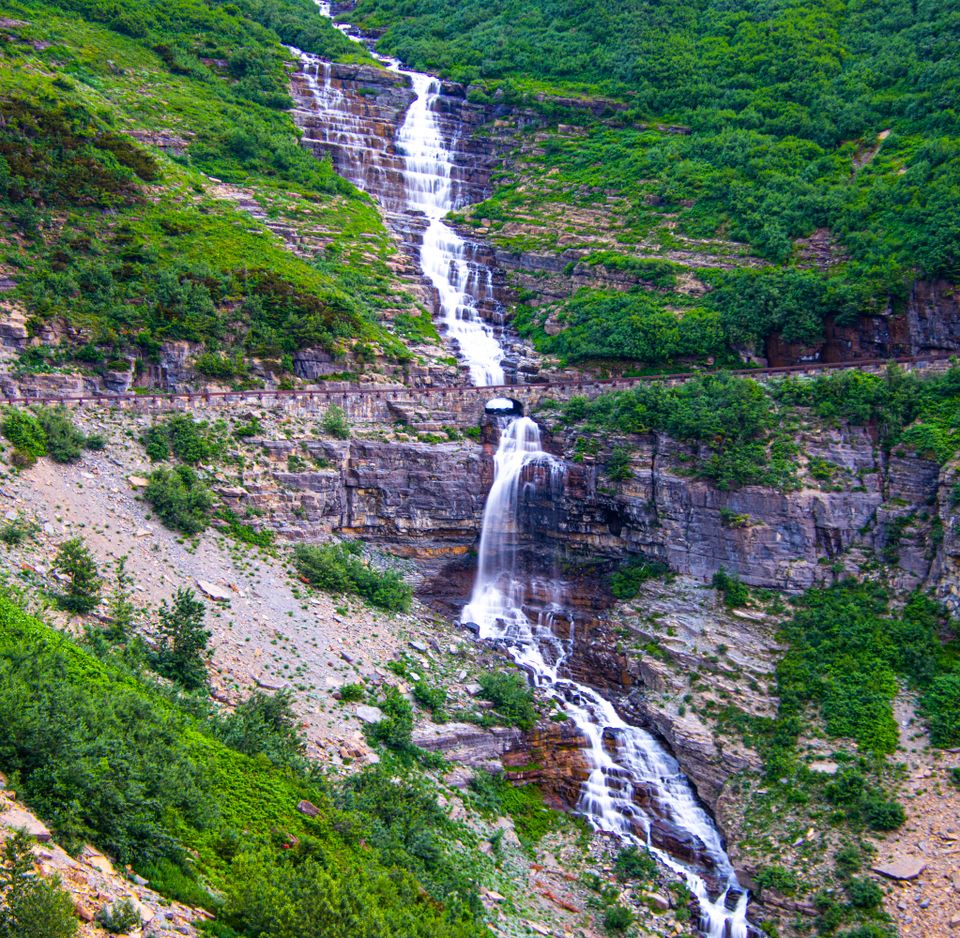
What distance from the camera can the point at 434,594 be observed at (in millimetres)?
43906

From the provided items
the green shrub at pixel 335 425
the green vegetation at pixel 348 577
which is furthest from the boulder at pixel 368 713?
the green shrub at pixel 335 425

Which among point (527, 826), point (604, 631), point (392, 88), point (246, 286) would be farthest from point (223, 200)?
point (527, 826)

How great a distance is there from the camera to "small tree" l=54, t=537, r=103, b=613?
96.4ft

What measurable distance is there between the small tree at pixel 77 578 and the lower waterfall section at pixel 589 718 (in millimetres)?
16851

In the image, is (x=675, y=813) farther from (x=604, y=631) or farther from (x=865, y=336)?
A: (x=865, y=336)

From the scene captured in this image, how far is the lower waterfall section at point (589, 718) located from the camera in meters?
32.6

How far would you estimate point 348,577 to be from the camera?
40.0m

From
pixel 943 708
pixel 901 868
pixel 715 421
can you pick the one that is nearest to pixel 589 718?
pixel 901 868

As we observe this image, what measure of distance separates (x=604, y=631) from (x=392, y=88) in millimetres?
51072

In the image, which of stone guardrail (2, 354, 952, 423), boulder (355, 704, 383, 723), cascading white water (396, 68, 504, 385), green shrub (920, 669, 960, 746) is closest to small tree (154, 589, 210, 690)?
boulder (355, 704, 383, 723)

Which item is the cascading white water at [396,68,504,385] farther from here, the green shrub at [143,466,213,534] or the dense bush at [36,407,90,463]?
the dense bush at [36,407,90,463]

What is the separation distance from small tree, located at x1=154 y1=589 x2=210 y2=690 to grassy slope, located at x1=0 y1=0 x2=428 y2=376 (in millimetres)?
19723

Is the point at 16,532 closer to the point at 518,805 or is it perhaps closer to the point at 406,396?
the point at 518,805

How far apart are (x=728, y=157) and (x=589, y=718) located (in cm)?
4139
